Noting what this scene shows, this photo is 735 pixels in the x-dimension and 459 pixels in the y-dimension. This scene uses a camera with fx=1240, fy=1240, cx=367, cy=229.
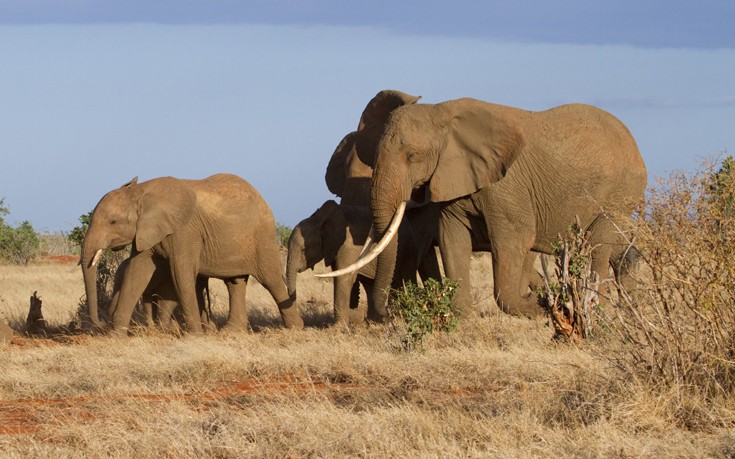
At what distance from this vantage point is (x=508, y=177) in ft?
42.6

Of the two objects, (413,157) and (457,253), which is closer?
(413,157)

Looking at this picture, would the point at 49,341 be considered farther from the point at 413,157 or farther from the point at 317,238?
the point at 413,157

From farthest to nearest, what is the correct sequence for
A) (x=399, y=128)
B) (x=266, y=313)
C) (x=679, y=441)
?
(x=266, y=313)
(x=399, y=128)
(x=679, y=441)

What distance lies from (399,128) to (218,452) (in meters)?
6.05

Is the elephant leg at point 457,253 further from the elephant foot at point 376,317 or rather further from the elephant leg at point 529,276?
the elephant foot at point 376,317

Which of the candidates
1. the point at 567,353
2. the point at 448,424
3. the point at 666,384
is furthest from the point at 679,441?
the point at 567,353

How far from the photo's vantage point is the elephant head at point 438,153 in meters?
12.5

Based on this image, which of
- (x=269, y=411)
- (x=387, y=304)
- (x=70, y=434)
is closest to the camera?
(x=70, y=434)

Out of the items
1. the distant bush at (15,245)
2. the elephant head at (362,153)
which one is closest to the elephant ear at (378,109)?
the elephant head at (362,153)

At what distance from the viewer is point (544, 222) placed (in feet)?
43.2

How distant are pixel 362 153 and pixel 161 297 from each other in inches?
123

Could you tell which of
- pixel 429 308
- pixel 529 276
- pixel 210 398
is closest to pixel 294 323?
pixel 529 276

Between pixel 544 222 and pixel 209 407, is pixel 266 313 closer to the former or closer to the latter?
pixel 544 222

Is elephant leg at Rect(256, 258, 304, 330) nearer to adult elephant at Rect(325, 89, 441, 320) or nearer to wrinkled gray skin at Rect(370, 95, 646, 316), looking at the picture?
adult elephant at Rect(325, 89, 441, 320)
